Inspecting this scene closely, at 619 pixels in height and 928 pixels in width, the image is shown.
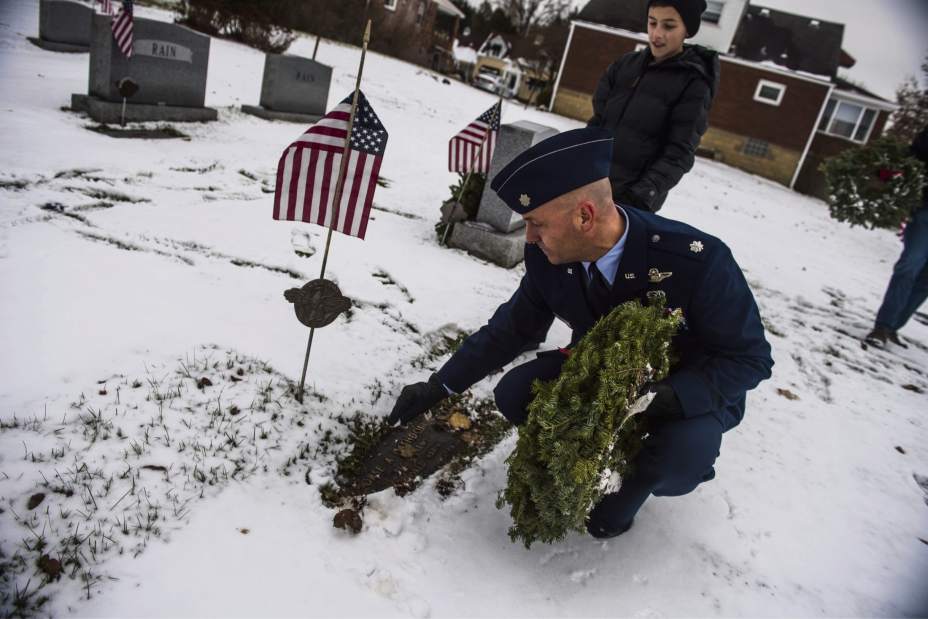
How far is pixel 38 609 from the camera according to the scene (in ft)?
5.26

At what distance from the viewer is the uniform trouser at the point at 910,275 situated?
5.31 m

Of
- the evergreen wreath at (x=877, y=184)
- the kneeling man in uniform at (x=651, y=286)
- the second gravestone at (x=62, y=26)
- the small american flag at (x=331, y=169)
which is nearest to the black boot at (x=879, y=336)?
the evergreen wreath at (x=877, y=184)

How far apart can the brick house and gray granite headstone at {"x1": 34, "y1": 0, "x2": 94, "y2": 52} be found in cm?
2072

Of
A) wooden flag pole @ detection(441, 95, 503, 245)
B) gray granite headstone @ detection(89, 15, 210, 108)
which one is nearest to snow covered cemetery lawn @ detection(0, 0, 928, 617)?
wooden flag pole @ detection(441, 95, 503, 245)

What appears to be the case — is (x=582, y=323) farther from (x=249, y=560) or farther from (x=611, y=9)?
(x=611, y=9)

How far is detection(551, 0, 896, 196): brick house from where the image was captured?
24.2 meters

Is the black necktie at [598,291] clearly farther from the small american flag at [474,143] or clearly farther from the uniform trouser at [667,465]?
the small american flag at [474,143]

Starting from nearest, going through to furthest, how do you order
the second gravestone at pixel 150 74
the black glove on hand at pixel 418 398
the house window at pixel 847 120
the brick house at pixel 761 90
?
the black glove on hand at pixel 418 398 → the second gravestone at pixel 150 74 → the brick house at pixel 761 90 → the house window at pixel 847 120

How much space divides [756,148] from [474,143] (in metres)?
25.3

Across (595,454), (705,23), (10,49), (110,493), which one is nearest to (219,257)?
(110,493)

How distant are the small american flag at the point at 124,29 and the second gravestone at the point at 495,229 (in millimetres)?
4752

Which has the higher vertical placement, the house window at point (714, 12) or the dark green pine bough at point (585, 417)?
the house window at point (714, 12)

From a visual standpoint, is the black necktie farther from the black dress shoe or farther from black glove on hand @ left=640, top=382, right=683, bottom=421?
the black dress shoe

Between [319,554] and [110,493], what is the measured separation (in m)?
0.83
